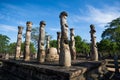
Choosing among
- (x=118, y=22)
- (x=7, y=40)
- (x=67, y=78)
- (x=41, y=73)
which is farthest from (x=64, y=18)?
(x=7, y=40)

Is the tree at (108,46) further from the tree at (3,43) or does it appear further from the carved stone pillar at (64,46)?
the tree at (3,43)

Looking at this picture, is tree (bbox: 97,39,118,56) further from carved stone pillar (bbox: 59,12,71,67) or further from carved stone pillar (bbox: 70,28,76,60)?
carved stone pillar (bbox: 59,12,71,67)

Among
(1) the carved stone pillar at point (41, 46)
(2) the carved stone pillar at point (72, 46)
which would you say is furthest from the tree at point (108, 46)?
(1) the carved stone pillar at point (41, 46)

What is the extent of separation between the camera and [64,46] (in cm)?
711

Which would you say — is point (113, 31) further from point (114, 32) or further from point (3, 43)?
point (3, 43)

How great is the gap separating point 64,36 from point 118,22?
37012 mm

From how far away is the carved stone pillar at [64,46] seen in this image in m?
6.85

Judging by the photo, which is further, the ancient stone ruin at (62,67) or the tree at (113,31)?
the tree at (113,31)

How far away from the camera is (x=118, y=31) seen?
3672cm

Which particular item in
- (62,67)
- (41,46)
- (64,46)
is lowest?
(62,67)

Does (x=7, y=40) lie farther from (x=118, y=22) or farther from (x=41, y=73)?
(x=41, y=73)

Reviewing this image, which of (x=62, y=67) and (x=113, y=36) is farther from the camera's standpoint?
(x=113, y=36)

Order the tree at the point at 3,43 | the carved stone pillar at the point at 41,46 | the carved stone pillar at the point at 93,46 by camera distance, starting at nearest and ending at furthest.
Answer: the carved stone pillar at the point at 41,46, the carved stone pillar at the point at 93,46, the tree at the point at 3,43

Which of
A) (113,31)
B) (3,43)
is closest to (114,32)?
(113,31)
